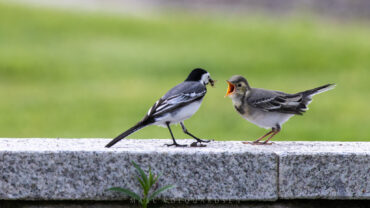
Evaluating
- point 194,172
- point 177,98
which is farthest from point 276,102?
point 194,172

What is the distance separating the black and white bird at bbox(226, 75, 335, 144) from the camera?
19.0 ft

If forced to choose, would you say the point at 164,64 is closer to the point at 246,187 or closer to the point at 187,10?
the point at 187,10

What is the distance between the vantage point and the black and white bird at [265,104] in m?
5.78

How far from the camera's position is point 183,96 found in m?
5.46

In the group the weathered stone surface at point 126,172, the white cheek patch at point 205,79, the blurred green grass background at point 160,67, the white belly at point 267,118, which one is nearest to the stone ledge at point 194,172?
the weathered stone surface at point 126,172

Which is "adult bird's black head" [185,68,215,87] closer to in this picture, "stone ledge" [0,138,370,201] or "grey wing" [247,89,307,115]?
"grey wing" [247,89,307,115]

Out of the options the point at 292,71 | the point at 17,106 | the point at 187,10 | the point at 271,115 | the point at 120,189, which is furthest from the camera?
the point at 187,10

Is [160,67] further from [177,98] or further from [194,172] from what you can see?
[194,172]

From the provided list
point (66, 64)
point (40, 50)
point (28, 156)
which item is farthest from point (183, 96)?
point (40, 50)

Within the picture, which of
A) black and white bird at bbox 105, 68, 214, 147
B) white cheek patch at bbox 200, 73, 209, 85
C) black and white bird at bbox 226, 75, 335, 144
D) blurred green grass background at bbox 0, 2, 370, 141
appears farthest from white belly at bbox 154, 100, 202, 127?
blurred green grass background at bbox 0, 2, 370, 141

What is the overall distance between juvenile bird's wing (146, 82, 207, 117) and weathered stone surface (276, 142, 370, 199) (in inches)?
39.7

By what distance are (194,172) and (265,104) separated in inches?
50.0

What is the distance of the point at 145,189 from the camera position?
475 centimetres

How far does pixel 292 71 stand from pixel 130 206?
18.6m
